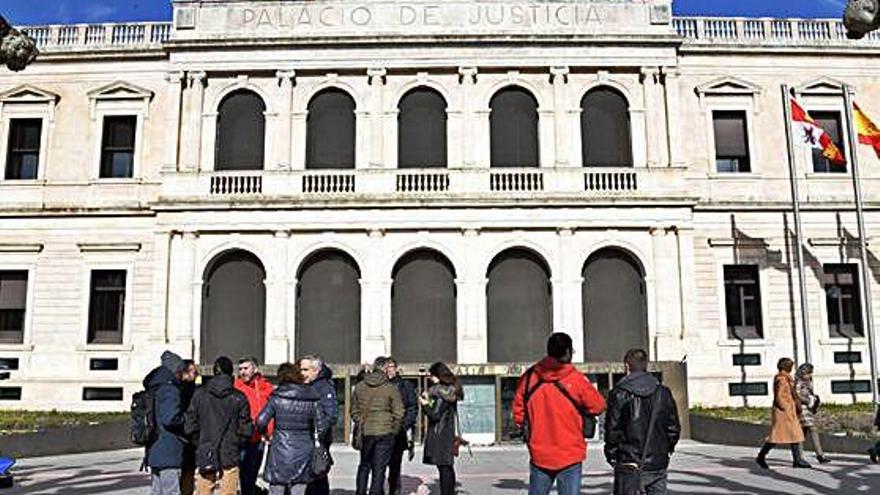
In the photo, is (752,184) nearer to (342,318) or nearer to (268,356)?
(342,318)

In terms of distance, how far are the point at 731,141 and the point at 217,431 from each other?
23.0 metres

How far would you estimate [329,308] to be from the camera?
25766mm

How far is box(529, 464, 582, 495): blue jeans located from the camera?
23.8ft

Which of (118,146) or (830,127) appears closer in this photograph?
(118,146)

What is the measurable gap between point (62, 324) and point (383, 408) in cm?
1992

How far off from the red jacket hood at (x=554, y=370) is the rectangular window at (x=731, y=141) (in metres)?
21.7

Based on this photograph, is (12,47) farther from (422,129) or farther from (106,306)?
(106,306)

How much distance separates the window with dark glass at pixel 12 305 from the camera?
26.6m

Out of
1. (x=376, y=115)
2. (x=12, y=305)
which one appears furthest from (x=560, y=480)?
(x=12, y=305)

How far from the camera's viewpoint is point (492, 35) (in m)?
26.2

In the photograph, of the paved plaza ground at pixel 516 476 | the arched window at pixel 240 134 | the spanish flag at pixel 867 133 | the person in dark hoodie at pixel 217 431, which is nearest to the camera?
the person in dark hoodie at pixel 217 431

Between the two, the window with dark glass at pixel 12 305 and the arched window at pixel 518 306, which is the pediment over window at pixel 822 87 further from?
the window with dark glass at pixel 12 305

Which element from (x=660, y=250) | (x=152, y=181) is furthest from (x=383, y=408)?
(x=152, y=181)

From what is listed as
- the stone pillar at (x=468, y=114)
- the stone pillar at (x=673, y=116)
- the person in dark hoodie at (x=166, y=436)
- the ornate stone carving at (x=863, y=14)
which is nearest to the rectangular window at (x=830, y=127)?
the stone pillar at (x=673, y=116)
